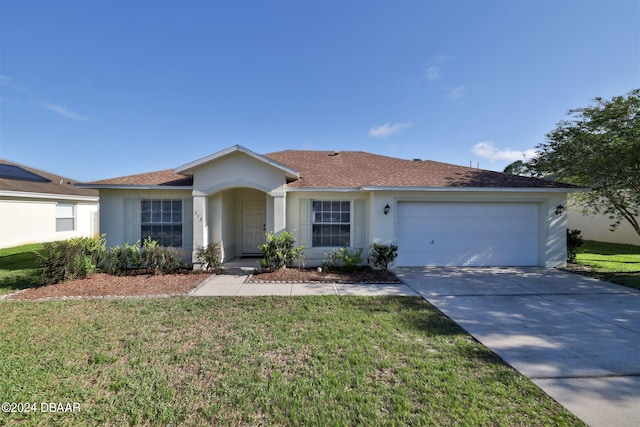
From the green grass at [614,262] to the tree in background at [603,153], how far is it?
1.62 m

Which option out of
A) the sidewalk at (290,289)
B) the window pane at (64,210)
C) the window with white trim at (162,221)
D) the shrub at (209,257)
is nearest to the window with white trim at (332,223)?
the sidewalk at (290,289)

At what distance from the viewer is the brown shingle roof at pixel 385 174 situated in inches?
374

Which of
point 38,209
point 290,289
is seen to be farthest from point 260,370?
point 38,209

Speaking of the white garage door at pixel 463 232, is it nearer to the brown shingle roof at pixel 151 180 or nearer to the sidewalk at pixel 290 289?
the sidewalk at pixel 290 289

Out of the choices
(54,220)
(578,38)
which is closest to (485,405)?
(578,38)

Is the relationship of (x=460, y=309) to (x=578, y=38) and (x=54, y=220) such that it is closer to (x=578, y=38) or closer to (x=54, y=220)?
(x=578, y=38)

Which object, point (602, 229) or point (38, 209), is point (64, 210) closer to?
point (38, 209)

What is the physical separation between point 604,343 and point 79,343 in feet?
27.5

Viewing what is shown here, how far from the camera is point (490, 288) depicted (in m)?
7.11

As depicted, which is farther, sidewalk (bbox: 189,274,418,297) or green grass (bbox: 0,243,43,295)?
A: green grass (bbox: 0,243,43,295)

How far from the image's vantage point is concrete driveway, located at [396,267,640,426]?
299cm

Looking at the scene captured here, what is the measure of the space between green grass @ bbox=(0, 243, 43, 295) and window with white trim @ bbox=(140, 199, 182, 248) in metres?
3.08

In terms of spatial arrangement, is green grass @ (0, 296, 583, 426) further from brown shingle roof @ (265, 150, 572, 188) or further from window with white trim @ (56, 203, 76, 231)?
window with white trim @ (56, 203, 76, 231)

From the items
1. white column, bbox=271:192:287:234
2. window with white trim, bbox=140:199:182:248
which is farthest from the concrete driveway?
window with white trim, bbox=140:199:182:248
